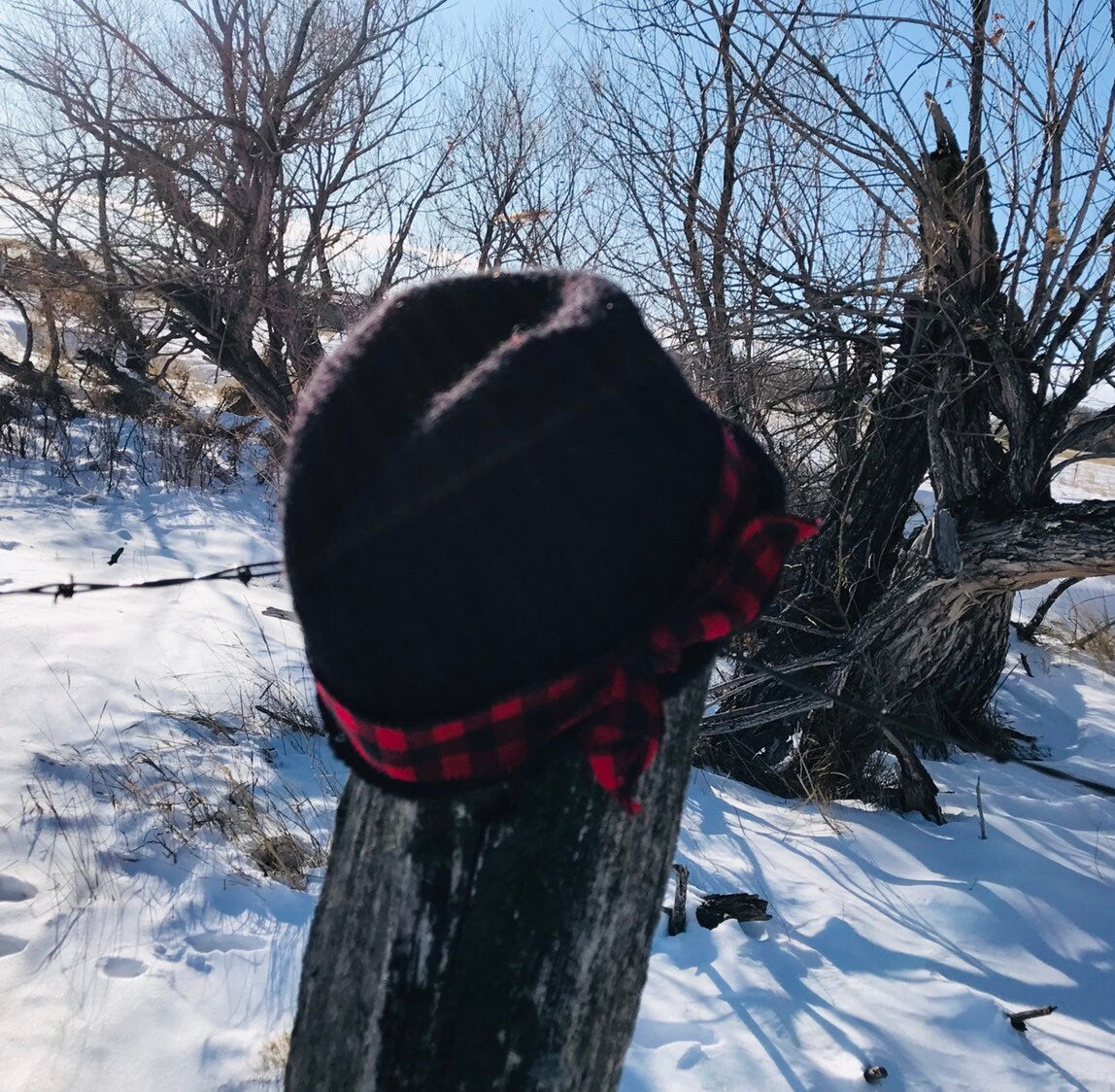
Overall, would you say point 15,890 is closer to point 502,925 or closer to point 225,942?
point 225,942

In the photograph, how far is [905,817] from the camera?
4.30 meters

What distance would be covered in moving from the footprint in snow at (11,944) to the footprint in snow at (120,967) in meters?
0.24

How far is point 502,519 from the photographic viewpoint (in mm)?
898

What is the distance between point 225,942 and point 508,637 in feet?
7.91

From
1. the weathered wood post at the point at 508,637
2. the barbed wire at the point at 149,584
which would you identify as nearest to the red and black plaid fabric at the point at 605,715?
the weathered wood post at the point at 508,637

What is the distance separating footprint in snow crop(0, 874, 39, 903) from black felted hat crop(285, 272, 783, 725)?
8.35 ft

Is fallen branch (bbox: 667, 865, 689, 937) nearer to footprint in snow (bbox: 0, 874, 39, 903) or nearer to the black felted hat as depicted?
footprint in snow (bbox: 0, 874, 39, 903)

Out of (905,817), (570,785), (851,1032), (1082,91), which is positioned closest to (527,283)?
(570,785)

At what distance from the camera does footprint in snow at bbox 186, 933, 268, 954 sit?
2740 millimetres

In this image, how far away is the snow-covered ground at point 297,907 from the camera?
243cm

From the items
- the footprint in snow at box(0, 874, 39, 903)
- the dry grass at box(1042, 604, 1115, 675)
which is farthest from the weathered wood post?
the dry grass at box(1042, 604, 1115, 675)

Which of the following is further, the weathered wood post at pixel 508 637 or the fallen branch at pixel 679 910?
the fallen branch at pixel 679 910

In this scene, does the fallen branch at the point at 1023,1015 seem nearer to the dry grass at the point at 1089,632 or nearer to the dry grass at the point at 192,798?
the dry grass at the point at 192,798

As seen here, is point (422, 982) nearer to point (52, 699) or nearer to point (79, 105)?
point (52, 699)
